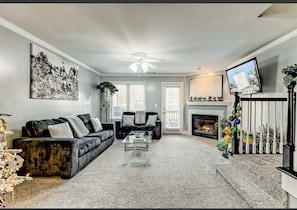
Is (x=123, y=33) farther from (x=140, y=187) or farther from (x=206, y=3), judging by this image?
(x=140, y=187)

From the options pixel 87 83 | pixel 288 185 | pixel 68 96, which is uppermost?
pixel 87 83

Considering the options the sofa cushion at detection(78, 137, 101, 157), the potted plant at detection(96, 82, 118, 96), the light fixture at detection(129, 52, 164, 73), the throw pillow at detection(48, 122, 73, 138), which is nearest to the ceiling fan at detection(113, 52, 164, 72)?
the light fixture at detection(129, 52, 164, 73)

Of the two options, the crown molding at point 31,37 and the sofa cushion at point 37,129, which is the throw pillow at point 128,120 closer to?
the crown molding at point 31,37

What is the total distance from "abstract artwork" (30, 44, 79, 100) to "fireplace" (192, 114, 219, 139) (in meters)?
4.57

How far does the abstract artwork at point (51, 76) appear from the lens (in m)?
4.16

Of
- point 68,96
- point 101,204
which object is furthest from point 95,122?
point 101,204

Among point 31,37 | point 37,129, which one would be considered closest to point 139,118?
point 37,129

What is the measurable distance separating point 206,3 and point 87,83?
5.50m

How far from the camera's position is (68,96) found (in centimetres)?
571

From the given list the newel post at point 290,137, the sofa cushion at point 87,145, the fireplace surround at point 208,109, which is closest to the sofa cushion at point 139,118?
the fireplace surround at point 208,109

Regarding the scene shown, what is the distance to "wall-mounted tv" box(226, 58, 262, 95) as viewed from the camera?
4.59 metres

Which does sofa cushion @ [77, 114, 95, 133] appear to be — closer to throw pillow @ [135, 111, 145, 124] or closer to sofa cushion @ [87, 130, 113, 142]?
sofa cushion @ [87, 130, 113, 142]

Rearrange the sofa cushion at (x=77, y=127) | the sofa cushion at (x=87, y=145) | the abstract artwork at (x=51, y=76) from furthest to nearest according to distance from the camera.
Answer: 1. the sofa cushion at (x=77, y=127)
2. the abstract artwork at (x=51, y=76)
3. the sofa cushion at (x=87, y=145)

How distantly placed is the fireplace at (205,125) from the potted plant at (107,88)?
327cm
